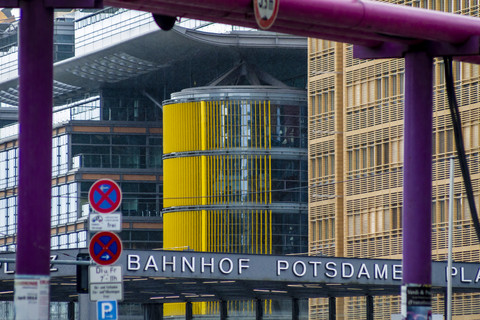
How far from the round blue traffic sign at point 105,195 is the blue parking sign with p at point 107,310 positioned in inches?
49.4

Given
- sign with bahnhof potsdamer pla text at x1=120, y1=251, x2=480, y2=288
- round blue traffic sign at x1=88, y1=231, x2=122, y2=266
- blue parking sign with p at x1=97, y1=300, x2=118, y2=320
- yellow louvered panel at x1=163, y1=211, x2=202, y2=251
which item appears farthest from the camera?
yellow louvered panel at x1=163, y1=211, x2=202, y2=251

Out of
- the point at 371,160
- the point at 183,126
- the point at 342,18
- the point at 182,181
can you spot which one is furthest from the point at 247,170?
the point at 342,18

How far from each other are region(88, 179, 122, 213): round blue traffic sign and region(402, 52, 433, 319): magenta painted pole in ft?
20.5

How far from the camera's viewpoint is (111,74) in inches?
4471

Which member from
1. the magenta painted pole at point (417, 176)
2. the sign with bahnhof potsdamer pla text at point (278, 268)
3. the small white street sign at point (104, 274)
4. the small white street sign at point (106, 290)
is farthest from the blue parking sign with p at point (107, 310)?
the sign with bahnhof potsdamer pla text at point (278, 268)

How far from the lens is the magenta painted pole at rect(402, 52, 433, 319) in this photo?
1363 centimetres

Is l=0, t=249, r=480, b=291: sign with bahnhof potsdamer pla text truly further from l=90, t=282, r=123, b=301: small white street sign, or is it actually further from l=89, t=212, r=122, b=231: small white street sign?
l=90, t=282, r=123, b=301: small white street sign

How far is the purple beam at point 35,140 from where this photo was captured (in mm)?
12117

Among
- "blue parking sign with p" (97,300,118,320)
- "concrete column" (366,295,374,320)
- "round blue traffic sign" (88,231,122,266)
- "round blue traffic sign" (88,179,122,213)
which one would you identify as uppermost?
"round blue traffic sign" (88,179,122,213)

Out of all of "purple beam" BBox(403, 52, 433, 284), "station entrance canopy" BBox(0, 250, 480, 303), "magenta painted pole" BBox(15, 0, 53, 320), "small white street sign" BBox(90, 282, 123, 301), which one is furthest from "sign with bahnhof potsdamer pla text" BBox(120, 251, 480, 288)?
"magenta painted pole" BBox(15, 0, 53, 320)

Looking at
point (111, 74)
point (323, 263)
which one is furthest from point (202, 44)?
point (323, 263)

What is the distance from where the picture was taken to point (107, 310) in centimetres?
1898

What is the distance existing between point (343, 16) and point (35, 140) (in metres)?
3.14

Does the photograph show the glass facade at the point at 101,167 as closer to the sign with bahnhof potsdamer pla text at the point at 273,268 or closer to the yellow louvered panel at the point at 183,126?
the yellow louvered panel at the point at 183,126
